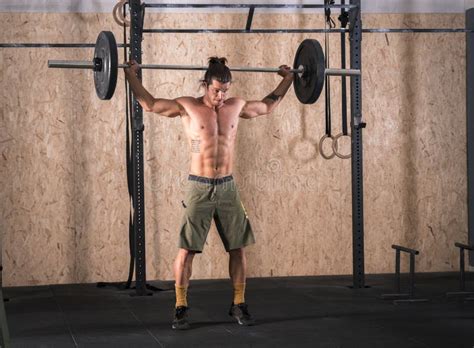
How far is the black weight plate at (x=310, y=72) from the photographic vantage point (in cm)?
487

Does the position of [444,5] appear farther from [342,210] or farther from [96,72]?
[96,72]

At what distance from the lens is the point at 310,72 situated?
16.4 feet

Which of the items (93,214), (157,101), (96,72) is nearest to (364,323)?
(157,101)

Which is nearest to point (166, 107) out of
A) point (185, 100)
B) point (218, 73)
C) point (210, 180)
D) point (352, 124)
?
point (185, 100)

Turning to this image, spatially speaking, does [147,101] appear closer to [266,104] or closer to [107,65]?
[107,65]

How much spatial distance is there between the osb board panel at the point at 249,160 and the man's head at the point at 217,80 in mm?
1661

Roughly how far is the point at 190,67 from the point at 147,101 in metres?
0.30

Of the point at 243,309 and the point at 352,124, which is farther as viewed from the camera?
the point at 352,124

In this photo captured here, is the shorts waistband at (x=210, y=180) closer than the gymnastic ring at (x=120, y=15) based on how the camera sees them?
Yes

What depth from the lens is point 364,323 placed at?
4672mm

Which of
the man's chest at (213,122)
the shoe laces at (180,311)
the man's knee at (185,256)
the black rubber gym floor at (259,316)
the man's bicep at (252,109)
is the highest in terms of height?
the man's bicep at (252,109)

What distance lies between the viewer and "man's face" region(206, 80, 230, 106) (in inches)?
184

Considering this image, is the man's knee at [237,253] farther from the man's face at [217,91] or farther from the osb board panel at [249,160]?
the osb board panel at [249,160]

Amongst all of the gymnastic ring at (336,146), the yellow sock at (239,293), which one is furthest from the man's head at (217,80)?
the gymnastic ring at (336,146)
